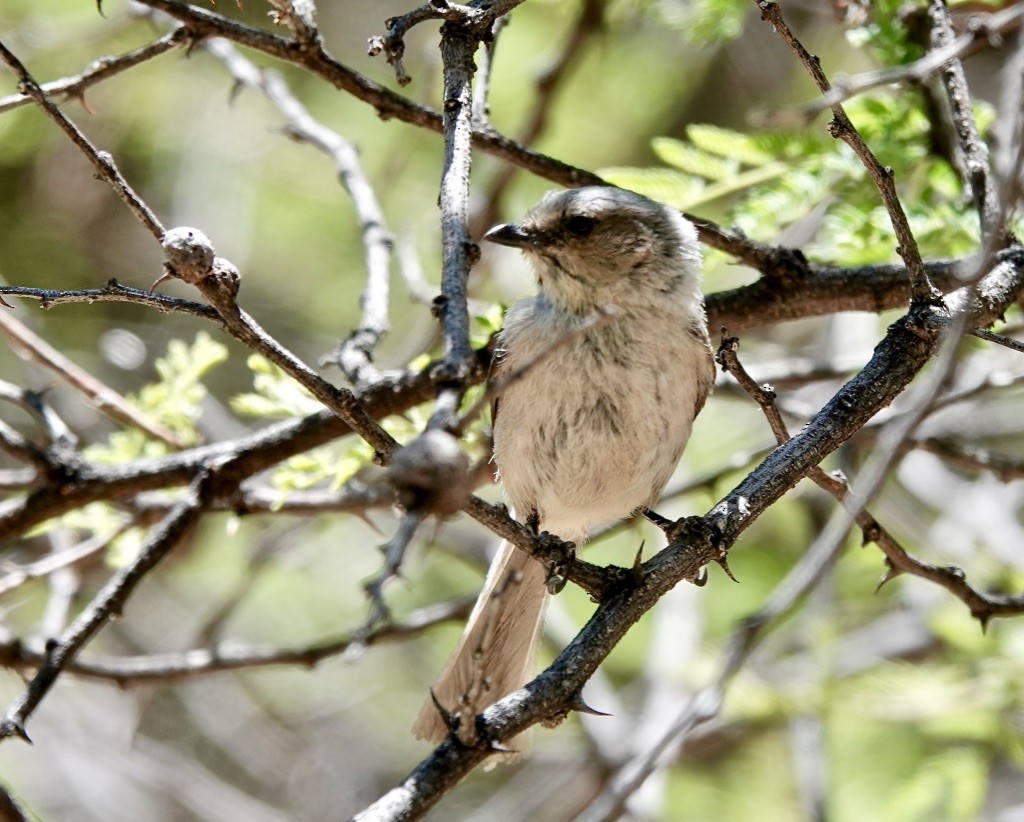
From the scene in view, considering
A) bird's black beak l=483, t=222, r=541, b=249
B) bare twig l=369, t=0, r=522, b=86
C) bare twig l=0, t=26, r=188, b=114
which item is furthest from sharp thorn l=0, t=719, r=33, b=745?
bird's black beak l=483, t=222, r=541, b=249

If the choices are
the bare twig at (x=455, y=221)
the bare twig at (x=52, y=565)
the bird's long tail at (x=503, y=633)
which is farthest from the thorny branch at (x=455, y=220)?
the bare twig at (x=52, y=565)

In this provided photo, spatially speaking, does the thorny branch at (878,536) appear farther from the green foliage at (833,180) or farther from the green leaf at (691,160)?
the green leaf at (691,160)

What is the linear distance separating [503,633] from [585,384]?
980 millimetres

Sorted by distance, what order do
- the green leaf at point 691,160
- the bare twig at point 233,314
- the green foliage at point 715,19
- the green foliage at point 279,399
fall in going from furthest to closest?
the green foliage at point 715,19
the green leaf at point 691,160
the green foliage at point 279,399
the bare twig at point 233,314

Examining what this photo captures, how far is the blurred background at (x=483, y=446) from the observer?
4.59m

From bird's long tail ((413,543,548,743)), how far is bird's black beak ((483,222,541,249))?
1058mm

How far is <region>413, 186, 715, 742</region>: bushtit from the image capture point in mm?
A: 3844

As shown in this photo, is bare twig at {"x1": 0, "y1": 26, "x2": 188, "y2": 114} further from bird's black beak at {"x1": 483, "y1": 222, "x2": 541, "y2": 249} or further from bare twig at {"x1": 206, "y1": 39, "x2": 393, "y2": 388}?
bird's black beak at {"x1": 483, "y1": 222, "x2": 541, "y2": 249}

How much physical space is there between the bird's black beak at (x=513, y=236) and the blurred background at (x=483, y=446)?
0.48 metres

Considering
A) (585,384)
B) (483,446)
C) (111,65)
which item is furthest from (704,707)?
(111,65)

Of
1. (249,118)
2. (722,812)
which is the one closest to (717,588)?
(722,812)

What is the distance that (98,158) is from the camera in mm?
2203

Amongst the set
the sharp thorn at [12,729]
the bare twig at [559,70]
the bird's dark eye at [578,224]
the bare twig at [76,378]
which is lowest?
the sharp thorn at [12,729]

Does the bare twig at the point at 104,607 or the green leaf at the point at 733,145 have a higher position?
the green leaf at the point at 733,145
